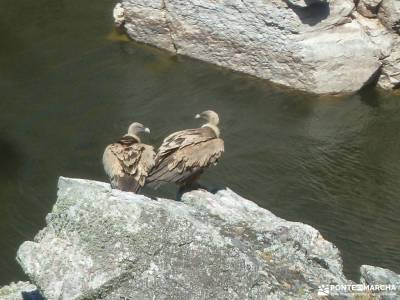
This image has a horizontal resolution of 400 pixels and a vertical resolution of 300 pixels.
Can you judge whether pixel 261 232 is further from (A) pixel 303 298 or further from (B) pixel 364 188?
(B) pixel 364 188

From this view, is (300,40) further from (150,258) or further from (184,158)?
(150,258)

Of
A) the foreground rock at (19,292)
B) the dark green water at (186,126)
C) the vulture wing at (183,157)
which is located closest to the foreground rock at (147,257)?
the vulture wing at (183,157)

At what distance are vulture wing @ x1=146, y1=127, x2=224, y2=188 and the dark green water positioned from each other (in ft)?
7.00

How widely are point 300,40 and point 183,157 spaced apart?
5961 mm

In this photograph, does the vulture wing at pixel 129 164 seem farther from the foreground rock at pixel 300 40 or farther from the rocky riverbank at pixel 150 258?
the foreground rock at pixel 300 40

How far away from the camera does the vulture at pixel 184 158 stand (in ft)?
26.7

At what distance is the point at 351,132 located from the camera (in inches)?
496

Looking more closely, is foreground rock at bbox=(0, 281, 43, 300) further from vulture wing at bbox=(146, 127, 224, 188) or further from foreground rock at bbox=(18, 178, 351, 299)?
foreground rock at bbox=(18, 178, 351, 299)

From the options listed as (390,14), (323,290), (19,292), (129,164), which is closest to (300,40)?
(390,14)

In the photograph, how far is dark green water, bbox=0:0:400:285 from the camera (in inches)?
413

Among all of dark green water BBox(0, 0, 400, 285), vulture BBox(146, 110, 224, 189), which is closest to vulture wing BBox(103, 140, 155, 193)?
vulture BBox(146, 110, 224, 189)

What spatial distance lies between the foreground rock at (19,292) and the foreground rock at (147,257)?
1847mm

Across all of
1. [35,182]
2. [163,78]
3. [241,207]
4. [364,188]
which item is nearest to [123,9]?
[163,78]

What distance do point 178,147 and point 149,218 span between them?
2346 mm
